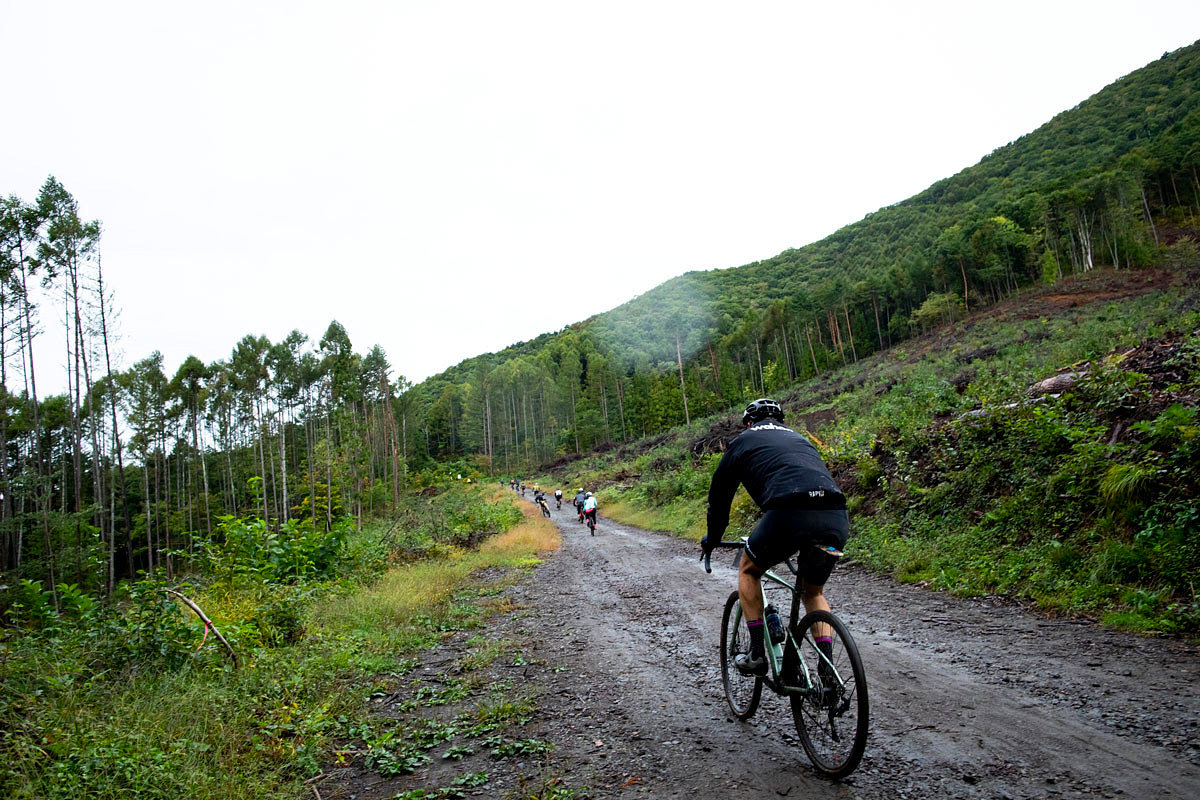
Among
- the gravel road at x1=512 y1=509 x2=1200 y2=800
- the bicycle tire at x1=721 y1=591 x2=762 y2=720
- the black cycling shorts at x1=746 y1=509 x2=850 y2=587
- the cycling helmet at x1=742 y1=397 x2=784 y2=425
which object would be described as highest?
the cycling helmet at x1=742 y1=397 x2=784 y2=425

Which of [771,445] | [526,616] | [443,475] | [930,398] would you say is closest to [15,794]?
[771,445]

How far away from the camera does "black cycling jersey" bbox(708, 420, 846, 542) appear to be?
3061 millimetres

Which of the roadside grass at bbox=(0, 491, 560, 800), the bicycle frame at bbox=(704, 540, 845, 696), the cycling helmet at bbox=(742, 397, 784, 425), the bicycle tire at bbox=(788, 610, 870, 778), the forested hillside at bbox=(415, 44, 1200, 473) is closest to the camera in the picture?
the bicycle tire at bbox=(788, 610, 870, 778)

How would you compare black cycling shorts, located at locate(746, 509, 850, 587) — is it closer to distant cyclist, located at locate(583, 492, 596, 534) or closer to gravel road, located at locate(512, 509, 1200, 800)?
gravel road, located at locate(512, 509, 1200, 800)

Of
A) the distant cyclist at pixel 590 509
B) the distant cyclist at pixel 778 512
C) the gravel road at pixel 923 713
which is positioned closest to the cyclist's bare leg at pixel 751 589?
the distant cyclist at pixel 778 512

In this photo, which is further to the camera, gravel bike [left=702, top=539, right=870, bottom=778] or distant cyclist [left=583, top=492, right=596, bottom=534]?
distant cyclist [left=583, top=492, right=596, bottom=534]

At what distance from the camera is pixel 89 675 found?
15.6 ft

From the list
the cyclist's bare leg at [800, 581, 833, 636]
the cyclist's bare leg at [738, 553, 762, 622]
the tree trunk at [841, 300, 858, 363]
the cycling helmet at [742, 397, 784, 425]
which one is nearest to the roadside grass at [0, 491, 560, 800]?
the cyclist's bare leg at [738, 553, 762, 622]

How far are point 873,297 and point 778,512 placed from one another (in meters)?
72.5

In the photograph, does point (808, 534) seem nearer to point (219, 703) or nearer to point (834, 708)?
point (834, 708)

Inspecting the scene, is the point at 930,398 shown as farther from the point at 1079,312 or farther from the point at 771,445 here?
the point at 1079,312

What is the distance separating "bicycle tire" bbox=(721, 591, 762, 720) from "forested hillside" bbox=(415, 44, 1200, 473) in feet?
Result: 135

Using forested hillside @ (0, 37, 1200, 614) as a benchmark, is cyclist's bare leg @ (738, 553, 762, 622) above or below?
below

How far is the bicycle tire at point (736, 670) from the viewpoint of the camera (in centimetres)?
373
